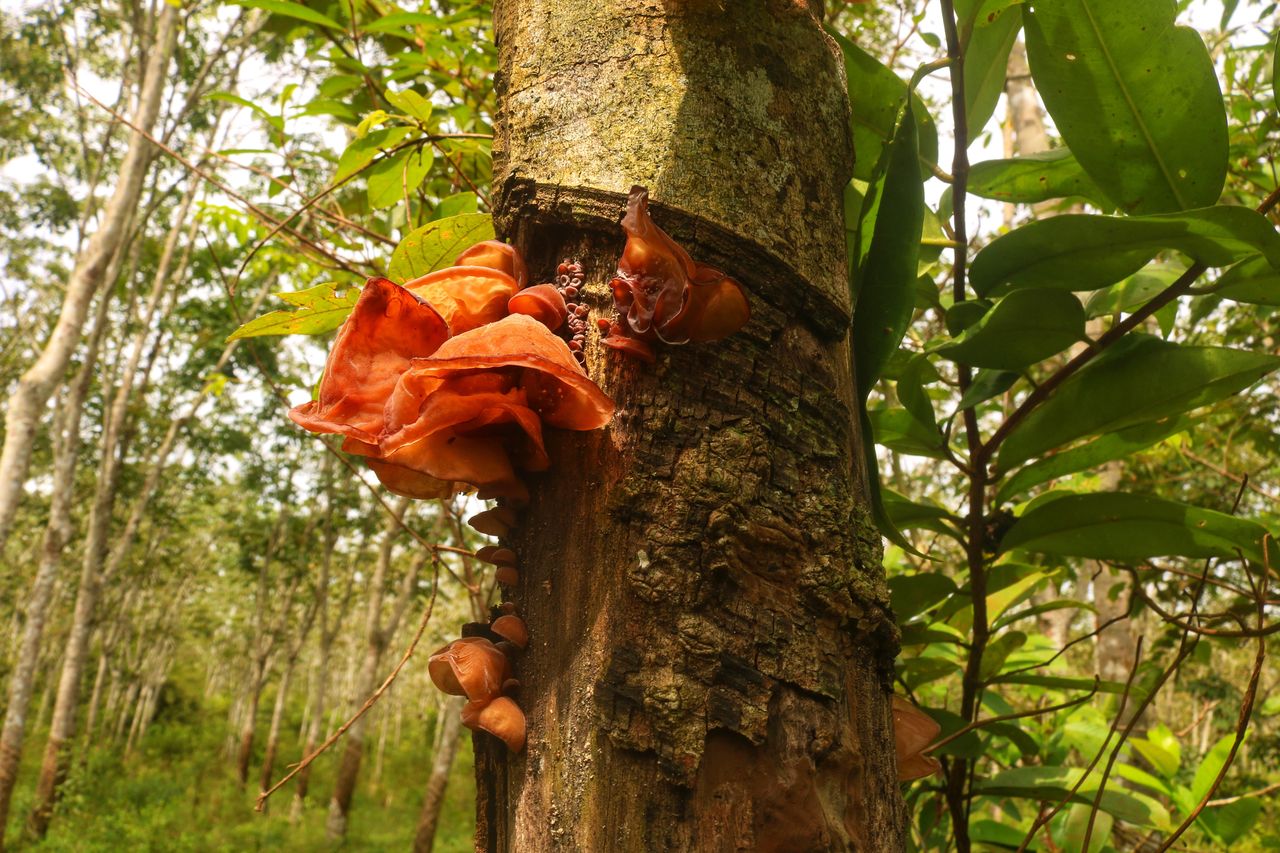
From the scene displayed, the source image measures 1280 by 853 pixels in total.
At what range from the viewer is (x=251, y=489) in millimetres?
16109

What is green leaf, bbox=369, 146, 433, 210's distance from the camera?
1430 millimetres

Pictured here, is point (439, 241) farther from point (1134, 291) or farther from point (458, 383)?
point (1134, 291)

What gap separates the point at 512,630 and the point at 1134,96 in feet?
2.48

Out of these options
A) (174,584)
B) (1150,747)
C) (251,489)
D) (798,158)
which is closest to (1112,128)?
(798,158)

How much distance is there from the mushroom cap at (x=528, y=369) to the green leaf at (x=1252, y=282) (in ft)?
2.12

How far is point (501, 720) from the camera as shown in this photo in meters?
0.59

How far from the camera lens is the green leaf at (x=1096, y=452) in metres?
1.04

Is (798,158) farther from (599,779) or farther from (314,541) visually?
(314,541)

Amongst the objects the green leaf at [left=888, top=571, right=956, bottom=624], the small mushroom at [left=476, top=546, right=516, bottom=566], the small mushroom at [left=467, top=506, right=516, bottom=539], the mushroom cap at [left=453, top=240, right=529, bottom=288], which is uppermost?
the mushroom cap at [left=453, top=240, right=529, bottom=288]

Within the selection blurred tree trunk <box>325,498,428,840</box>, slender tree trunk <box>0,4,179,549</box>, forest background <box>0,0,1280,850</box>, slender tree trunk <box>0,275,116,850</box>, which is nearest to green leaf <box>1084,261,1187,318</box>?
forest background <box>0,0,1280,850</box>

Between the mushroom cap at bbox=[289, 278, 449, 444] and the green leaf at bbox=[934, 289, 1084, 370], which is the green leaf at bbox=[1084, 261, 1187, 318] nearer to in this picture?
the green leaf at bbox=[934, 289, 1084, 370]

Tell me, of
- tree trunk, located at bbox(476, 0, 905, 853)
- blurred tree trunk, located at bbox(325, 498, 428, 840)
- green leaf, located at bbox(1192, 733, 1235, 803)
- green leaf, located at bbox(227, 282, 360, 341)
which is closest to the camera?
tree trunk, located at bbox(476, 0, 905, 853)

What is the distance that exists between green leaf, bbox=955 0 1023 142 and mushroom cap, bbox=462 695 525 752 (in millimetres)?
863

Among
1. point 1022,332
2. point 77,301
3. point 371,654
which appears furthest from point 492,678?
point 371,654
